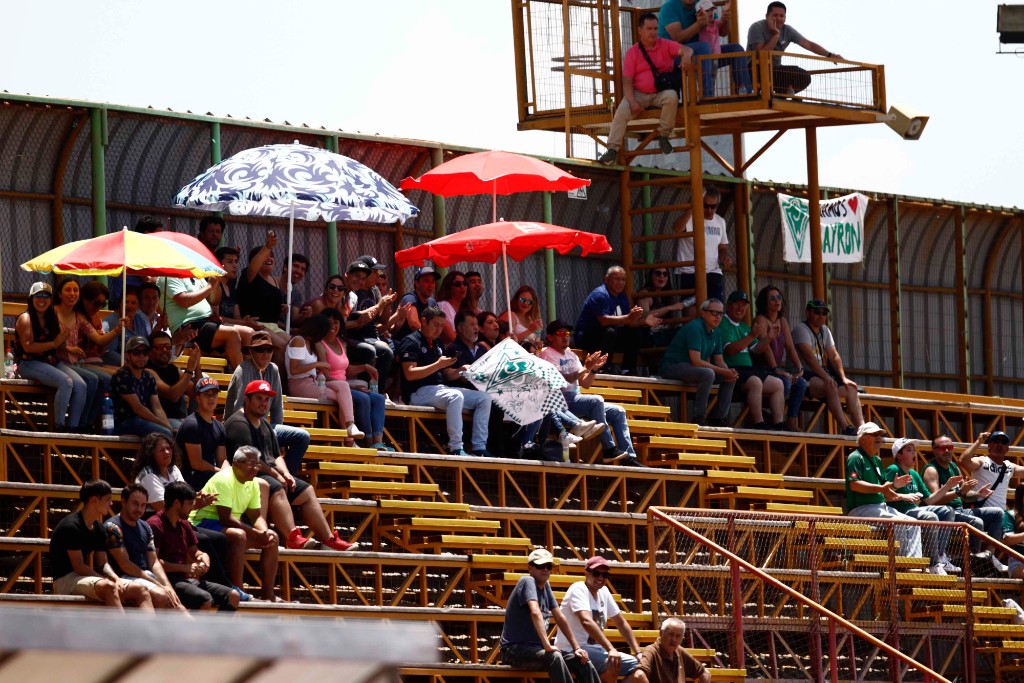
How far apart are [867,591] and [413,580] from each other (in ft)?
13.4

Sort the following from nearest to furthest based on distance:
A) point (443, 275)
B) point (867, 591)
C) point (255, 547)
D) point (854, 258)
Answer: point (255, 547) < point (867, 591) < point (443, 275) < point (854, 258)

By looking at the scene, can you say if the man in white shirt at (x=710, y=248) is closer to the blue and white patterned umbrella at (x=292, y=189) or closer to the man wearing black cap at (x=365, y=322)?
the man wearing black cap at (x=365, y=322)

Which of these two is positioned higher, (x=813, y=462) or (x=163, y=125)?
(x=163, y=125)

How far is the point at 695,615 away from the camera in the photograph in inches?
597

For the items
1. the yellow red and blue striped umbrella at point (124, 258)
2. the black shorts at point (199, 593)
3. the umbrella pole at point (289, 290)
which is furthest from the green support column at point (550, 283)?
the black shorts at point (199, 593)

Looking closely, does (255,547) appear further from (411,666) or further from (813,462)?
(813,462)

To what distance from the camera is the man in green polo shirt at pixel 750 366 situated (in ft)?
65.5

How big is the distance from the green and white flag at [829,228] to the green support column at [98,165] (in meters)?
9.09

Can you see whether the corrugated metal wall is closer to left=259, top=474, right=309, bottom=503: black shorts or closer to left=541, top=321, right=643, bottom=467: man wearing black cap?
left=541, top=321, right=643, bottom=467: man wearing black cap

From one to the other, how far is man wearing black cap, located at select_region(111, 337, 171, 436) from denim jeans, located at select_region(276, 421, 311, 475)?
2.96 feet

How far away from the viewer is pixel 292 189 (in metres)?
16.3

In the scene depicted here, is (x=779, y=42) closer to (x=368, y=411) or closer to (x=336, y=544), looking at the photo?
(x=368, y=411)

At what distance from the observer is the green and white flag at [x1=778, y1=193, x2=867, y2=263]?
926 inches

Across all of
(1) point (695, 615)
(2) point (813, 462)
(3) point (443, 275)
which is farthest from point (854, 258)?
(1) point (695, 615)
